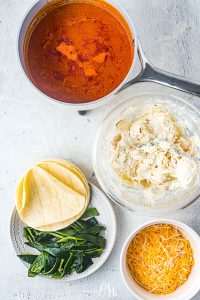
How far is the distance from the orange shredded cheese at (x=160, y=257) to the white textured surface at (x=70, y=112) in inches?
1.7

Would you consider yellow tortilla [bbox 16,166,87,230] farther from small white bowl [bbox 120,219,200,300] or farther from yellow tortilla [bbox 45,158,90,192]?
small white bowl [bbox 120,219,200,300]

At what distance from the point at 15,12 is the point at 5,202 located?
561mm

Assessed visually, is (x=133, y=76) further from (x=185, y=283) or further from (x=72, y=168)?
(x=185, y=283)

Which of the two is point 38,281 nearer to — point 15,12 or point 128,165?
point 128,165

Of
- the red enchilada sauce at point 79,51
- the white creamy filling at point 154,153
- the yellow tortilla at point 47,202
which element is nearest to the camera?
the red enchilada sauce at point 79,51

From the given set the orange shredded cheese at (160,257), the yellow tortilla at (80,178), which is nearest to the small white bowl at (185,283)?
the orange shredded cheese at (160,257)

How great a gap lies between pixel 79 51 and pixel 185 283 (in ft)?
2.45

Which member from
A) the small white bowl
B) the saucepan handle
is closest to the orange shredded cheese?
the small white bowl

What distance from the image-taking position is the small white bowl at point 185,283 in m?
1.43

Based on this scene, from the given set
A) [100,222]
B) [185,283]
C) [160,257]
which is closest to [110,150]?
[100,222]

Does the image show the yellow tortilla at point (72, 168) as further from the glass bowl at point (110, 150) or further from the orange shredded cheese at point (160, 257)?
the orange shredded cheese at point (160, 257)

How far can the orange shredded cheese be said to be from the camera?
4.96ft

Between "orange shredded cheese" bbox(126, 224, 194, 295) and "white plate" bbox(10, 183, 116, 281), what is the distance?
0.07m

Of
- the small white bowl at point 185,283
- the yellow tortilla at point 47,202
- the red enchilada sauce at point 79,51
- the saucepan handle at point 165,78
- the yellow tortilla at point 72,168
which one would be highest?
the red enchilada sauce at point 79,51
